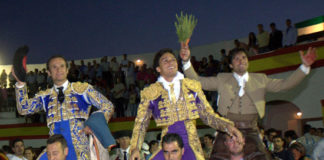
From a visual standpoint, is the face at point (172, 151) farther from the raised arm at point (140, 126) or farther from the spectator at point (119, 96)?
the spectator at point (119, 96)

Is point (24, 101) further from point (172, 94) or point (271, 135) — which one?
point (271, 135)

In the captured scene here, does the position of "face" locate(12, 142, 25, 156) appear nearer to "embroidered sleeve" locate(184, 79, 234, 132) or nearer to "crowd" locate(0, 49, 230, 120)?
"embroidered sleeve" locate(184, 79, 234, 132)

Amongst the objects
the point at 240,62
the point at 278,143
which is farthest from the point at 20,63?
the point at 278,143

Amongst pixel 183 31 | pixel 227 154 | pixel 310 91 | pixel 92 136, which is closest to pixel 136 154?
pixel 92 136

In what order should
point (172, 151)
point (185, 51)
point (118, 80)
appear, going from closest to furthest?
1. point (172, 151)
2. point (185, 51)
3. point (118, 80)

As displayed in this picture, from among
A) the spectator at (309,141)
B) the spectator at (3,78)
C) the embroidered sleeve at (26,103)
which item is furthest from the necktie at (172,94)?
the spectator at (3,78)

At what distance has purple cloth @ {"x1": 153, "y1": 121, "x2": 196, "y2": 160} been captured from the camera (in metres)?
4.04

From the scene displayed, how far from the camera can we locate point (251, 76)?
16.9 feet

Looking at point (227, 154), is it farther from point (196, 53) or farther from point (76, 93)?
point (196, 53)

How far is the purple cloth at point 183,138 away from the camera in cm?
404

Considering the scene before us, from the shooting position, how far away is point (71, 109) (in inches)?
177

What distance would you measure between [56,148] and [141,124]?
78 cm

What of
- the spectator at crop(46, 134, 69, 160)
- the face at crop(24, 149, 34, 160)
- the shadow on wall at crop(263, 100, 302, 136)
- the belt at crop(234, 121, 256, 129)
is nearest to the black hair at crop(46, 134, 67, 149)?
the spectator at crop(46, 134, 69, 160)

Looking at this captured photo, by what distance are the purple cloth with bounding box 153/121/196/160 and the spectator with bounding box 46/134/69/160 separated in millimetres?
804
